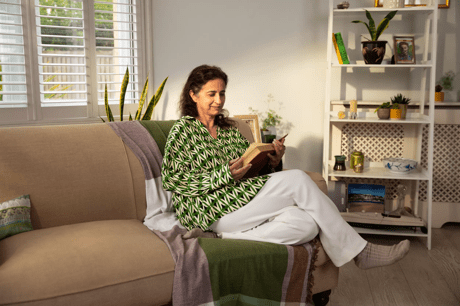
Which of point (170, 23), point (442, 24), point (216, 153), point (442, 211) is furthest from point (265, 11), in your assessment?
point (442, 211)

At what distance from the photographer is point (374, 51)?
318 cm

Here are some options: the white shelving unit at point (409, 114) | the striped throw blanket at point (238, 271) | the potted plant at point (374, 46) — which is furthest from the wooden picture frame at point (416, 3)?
the striped throw blanket at point (238, 271)

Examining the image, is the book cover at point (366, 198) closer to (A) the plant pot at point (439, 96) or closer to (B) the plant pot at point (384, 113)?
(B) the plant pot at point (384, 113)

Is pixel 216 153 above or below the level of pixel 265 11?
below

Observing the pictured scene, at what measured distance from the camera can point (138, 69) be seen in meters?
3.80

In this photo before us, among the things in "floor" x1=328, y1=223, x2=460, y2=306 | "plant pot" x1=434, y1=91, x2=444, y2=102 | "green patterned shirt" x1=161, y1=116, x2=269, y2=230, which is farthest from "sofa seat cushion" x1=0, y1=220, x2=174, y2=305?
"plant pot" x1=434, y1=91, x2=444, y2=102

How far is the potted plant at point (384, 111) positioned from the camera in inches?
129

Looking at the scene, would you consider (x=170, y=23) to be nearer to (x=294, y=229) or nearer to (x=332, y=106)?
(x=332, y=106)

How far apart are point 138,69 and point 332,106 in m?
1.61

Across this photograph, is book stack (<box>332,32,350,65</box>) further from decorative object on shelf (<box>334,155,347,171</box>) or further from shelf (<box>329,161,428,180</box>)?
shelf (<box>329,161,428,180</box>)

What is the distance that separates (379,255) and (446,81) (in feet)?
6.75

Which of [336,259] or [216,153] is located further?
[216,153]

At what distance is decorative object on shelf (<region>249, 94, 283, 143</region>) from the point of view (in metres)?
3.55

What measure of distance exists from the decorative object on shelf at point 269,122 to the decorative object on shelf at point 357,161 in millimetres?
612
